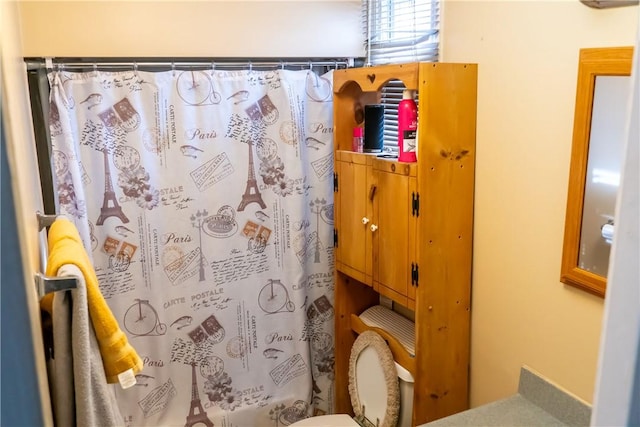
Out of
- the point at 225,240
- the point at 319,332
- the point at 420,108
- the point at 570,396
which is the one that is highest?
the point at 420,108

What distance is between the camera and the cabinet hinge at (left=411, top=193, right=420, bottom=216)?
182cm

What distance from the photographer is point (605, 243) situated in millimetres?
1415

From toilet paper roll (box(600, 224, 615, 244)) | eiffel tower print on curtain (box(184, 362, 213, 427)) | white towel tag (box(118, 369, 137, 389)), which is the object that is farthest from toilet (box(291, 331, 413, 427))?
white towel tag (box(118, 369, 137, 389))

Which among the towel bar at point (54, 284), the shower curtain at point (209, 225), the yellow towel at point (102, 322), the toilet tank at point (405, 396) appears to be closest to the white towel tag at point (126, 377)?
the yellow towel at point (102, 322)

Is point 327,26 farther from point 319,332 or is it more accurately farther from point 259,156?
point 319,332

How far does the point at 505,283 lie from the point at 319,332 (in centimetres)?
109

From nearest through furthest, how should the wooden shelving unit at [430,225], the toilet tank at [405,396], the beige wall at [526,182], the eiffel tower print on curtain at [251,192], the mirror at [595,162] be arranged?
the mirror at [595,162] < the beige wall at [526,182] < the wooden shelving unit at [430,225] < the toilet tank at [405,396] < the eiffel tower print on curtain at [251,192]

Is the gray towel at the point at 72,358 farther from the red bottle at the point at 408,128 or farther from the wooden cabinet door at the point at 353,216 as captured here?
the wooden cabinet door at the point at 353,216

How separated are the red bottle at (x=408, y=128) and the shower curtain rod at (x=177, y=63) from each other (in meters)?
0.71

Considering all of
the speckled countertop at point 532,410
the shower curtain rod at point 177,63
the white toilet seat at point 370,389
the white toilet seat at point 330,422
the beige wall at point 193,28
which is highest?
the beige wall at point 193,28

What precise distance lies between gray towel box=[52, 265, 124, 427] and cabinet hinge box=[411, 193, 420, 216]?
1.17 meters

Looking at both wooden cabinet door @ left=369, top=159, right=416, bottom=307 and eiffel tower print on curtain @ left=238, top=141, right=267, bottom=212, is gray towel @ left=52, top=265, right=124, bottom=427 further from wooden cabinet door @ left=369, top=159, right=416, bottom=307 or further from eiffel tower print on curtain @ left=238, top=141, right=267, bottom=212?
eiffel tower print on curtain @ left=238, top=141, right=267, bottom=212

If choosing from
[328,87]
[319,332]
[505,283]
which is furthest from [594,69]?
[319,332]

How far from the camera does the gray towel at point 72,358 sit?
83 centimetres
